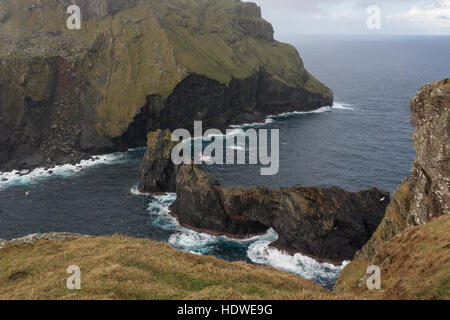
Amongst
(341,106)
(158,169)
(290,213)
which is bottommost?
(290,213)

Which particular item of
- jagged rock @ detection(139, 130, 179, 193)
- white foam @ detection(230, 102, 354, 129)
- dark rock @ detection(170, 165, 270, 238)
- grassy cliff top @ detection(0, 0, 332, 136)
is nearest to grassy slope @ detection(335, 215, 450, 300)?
dark rock @ detection(170, 165, 270, 238)

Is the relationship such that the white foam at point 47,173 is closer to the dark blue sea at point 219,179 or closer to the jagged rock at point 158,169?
the dark blue sea at point 219,179

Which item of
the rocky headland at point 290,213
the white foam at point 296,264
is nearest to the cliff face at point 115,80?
the rocky headland at point 290,213

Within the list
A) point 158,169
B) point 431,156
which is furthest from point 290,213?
point 158,169

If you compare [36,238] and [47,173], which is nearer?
[36,238]

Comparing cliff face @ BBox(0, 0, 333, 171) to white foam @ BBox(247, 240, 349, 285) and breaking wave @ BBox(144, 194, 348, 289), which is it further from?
white foam @ BBox(247, 240, 349, 285)

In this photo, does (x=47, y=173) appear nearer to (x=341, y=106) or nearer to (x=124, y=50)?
(x=124, y=50)
